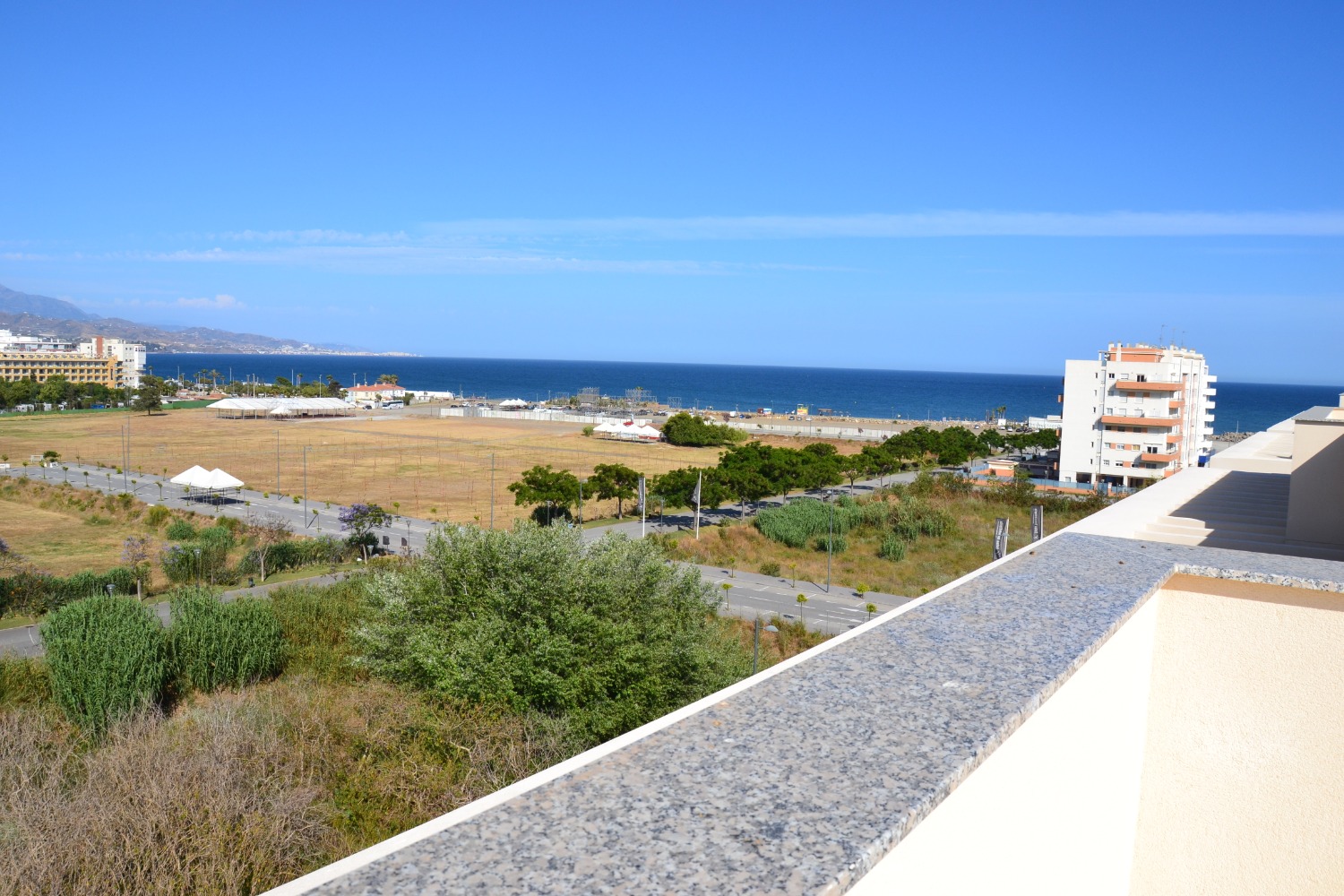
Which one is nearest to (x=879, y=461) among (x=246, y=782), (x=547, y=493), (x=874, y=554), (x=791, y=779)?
(x=874, y=554)

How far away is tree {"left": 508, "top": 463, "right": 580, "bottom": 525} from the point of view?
2642 centimetres

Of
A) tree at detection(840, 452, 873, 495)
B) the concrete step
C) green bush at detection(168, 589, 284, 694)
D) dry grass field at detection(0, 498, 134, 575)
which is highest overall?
the concrete step

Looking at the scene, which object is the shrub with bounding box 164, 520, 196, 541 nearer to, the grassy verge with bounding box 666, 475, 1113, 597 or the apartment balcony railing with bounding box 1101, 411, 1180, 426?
the grassy verge with bounding box 666, 475, 1113, 597

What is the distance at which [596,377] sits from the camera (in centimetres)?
19800

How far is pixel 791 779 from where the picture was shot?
1712 millimetres

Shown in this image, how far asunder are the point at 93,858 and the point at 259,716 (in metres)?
3.33

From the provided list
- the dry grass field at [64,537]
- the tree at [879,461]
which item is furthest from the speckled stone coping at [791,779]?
the tree at [879,461]

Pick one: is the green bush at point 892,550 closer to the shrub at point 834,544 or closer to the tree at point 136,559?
the shrub at point 834,544

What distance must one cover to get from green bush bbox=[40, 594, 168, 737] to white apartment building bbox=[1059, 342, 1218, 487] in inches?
1526

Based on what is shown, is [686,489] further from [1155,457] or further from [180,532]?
[1155,457]

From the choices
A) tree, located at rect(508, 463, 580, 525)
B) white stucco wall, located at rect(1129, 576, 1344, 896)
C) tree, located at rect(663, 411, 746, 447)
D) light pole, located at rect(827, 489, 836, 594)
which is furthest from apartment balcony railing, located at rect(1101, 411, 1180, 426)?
white stucco wall, located at rect(1129, 576, 1344, 896)

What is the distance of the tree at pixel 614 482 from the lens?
94.3 ft

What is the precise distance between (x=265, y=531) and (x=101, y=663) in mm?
14034

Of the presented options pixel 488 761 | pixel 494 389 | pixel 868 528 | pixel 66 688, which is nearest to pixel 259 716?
pixel 488 761
